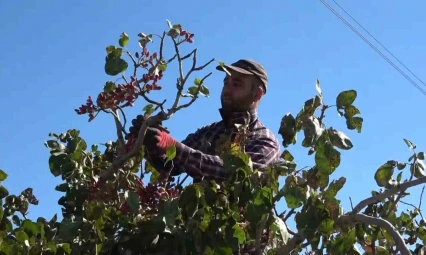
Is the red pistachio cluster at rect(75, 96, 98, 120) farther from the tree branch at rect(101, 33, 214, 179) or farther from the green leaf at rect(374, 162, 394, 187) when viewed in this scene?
the green leaf at rect(374, 162, 394, 187)

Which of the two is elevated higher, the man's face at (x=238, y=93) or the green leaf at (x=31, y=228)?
the man's face at (x=238, y=93)

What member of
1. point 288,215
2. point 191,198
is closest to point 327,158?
point 288,215

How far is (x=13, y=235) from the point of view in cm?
274

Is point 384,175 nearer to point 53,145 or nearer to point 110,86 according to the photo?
point 110,86

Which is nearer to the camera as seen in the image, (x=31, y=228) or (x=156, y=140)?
(x=31, y=228)

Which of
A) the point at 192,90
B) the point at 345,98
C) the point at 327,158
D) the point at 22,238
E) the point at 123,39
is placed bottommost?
the point at 22,238

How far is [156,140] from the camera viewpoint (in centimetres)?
284

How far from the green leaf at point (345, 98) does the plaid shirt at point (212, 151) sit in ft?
1.09

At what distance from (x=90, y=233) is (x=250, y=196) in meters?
0.52

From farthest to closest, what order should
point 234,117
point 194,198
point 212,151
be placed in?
point 234,117 → point 212,151 → point 194,198

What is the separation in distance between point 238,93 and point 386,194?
1.13m

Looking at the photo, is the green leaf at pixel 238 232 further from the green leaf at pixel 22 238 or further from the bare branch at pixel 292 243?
the green leaf at pixel 22 238

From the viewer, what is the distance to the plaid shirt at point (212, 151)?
9.75 feet

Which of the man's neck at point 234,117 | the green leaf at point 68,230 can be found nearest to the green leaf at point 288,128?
the green leaf at point 68,230
